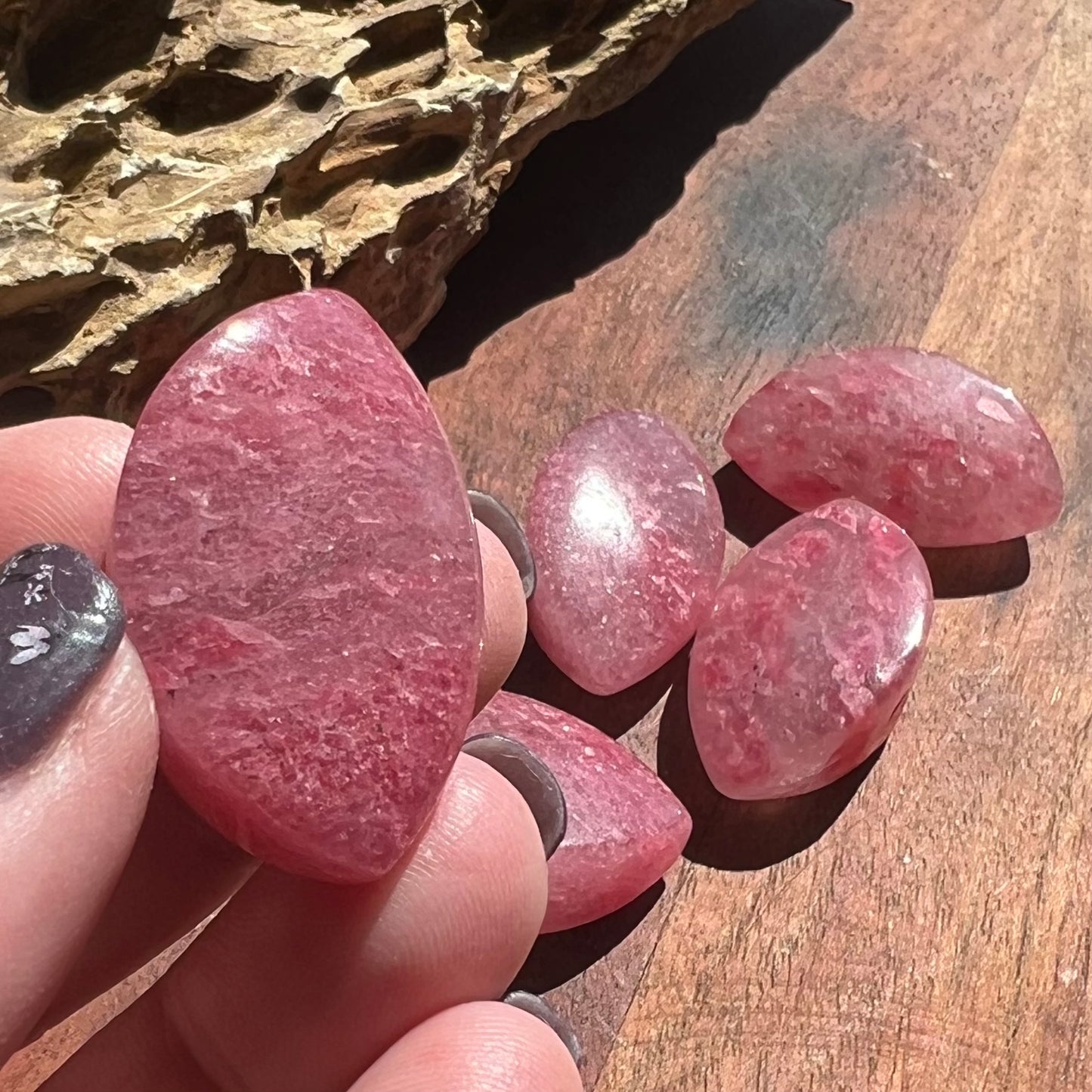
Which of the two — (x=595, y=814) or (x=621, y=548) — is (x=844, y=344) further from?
(x=595, y=814)

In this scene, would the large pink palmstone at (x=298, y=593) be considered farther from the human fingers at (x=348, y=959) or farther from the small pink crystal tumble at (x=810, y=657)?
the small pink crystal tumble at (x=810, y=657)

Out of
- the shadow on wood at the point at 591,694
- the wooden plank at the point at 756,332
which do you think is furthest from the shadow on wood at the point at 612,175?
the shadow on wood at the point at 591,694

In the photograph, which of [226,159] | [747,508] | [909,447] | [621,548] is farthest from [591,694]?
[226,159]

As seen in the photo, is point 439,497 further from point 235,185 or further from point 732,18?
point 732,18

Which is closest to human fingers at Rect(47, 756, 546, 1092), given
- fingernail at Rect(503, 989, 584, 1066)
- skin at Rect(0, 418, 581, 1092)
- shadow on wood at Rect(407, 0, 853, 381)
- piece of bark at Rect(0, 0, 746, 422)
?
skin at Rect(0, 418, 581, 1092)

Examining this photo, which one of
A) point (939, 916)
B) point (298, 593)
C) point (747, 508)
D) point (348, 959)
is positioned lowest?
point (939, 916)

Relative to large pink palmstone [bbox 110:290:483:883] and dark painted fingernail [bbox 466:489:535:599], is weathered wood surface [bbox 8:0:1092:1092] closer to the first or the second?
dark painted fingernail [bbox 466:489:535:599]

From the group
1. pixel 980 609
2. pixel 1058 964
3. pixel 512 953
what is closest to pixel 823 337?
pixel 980 609
